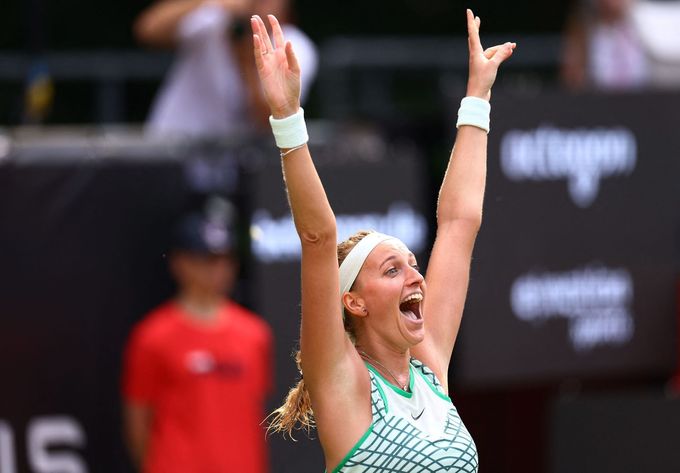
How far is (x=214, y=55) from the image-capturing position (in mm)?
7531

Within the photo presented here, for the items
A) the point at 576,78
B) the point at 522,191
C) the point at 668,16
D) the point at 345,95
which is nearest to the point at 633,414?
the point at 522,191

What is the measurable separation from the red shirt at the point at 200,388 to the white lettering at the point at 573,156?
1.72 metres

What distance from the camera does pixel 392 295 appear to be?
3.66 metres

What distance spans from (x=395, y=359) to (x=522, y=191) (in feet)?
13.8

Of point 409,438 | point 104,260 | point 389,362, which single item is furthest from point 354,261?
point 104,260

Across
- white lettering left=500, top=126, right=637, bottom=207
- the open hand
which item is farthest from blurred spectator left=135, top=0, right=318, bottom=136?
the open hand

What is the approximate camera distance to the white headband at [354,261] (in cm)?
371

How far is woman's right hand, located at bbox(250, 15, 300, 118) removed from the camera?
11.3 ft

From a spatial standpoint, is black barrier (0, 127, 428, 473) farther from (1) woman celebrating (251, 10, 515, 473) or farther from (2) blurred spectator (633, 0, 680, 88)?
(1) woman celebrating (251, 10, 515, 473)

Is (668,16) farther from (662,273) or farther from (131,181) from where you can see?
(131,181)

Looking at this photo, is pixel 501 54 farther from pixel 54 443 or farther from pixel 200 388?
pixel 54 443

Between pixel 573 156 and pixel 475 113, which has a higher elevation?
pixel 475 113

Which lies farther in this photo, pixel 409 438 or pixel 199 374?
pixel 199 374

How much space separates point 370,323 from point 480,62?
2.86ft
